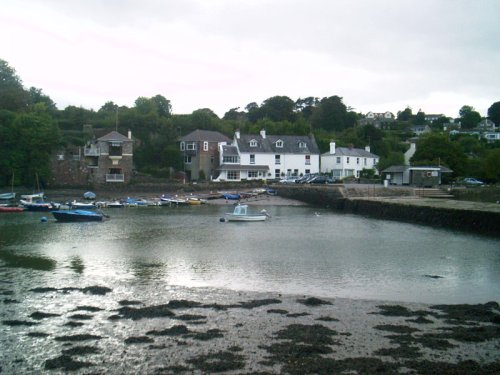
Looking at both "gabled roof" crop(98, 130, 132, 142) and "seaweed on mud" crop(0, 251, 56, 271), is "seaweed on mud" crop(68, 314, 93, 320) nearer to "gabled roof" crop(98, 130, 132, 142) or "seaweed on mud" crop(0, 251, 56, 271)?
"seaweed on mud" crop(0, 251, 56, 271)

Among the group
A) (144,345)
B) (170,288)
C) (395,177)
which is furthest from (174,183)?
(144,345)

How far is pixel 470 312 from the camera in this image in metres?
15.4

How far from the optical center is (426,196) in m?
58.4

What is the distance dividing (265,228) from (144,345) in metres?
26.9

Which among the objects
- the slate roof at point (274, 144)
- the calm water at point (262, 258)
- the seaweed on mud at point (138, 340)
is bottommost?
the calm water at point (262, 258)

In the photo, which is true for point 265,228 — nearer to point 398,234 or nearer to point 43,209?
point 398,234

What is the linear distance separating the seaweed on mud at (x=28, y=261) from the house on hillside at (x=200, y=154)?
53.5 meters

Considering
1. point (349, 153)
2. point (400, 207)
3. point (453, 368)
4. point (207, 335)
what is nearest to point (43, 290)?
point (207, 335)

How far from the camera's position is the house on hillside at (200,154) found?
79.5 m

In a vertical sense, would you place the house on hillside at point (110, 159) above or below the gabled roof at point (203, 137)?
below

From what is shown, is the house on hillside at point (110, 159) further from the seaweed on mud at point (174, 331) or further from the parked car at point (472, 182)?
the seaweed on mud at point (174, 331)

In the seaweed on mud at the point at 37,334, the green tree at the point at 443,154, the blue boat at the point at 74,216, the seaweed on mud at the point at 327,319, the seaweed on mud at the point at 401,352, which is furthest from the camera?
the green tree at the point at 443,154

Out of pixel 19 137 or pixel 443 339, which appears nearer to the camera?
pixel 443 339

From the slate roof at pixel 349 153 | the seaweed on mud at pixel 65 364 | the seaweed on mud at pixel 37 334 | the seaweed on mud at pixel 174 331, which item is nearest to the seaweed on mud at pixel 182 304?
the seaweed on mud at pixel 174 331
